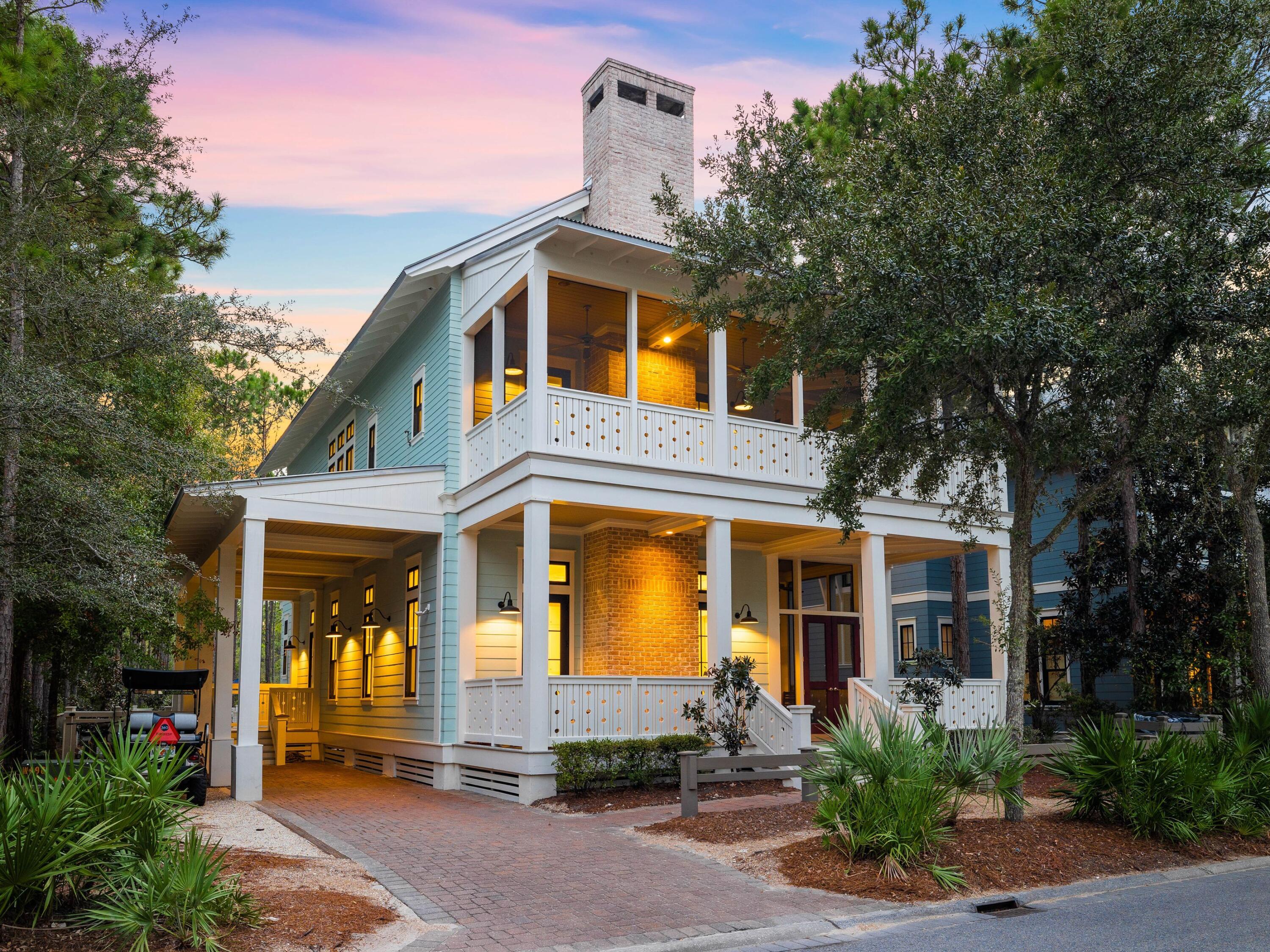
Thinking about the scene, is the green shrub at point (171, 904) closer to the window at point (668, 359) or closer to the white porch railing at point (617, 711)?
the white porch railing at point (617, 711)

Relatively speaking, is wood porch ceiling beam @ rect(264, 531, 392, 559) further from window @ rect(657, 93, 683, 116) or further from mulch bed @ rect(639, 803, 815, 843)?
window @ rect(657, 93, 683, 116)

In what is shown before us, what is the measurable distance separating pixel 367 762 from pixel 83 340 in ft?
32.0

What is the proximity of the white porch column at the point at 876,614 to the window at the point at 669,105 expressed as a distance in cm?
854

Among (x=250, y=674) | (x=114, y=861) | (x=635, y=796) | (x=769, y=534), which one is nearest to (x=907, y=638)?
(x=769, y=534)

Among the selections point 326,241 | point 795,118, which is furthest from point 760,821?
point 326,241

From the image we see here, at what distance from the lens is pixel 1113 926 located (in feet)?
22.1

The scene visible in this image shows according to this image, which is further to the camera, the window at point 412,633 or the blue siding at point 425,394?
the window at point 412,633

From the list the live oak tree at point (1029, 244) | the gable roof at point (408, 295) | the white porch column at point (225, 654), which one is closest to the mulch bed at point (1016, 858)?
the live oak tree at point (1029, 244)

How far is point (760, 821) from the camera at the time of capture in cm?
1037

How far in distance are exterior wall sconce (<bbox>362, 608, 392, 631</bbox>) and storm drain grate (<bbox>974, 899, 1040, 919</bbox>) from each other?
41.7 ft

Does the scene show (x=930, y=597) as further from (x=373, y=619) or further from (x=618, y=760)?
(x=618, y=760)

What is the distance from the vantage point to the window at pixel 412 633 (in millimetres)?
16672

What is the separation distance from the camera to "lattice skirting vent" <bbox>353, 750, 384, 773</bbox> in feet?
59.4

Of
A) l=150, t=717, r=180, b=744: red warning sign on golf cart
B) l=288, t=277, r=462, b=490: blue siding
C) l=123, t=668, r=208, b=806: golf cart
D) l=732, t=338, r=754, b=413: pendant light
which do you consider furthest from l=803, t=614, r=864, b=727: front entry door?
l=150, t=717, r=180, b=744: red warning sign on golf cart
